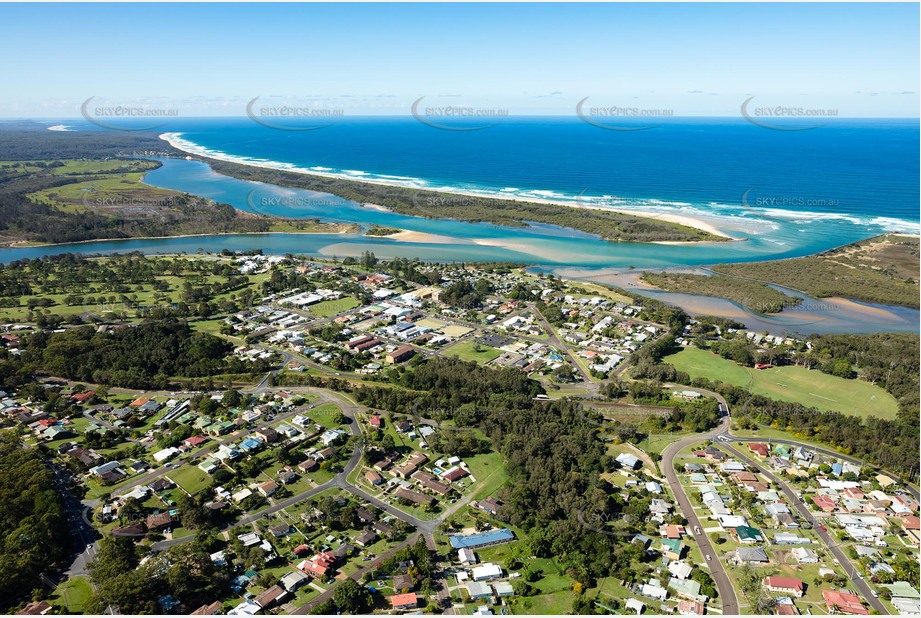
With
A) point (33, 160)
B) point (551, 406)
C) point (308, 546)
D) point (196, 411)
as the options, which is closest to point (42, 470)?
point (196, 411)

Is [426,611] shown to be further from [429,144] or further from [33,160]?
[429,144]

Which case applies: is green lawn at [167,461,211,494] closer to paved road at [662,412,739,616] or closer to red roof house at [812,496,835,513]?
paved road at [662,412,739,616]

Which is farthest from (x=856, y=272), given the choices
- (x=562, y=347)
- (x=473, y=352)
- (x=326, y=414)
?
(x=326, y=414)

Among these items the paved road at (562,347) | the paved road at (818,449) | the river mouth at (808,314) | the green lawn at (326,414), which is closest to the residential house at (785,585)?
the paved road at (818,449)

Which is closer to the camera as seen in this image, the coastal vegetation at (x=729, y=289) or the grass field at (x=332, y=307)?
the grass field at (x=332, y=307)

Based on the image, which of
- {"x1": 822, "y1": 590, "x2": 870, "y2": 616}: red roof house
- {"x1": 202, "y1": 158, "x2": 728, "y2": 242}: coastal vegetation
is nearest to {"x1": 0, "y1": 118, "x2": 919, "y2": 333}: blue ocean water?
{"x1": 202, "y1": 158, "x2": 728, "y2": 242}: coastal vegetation

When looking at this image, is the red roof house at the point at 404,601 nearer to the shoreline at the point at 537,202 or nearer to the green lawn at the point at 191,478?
the green lawn at the point at 191,478
